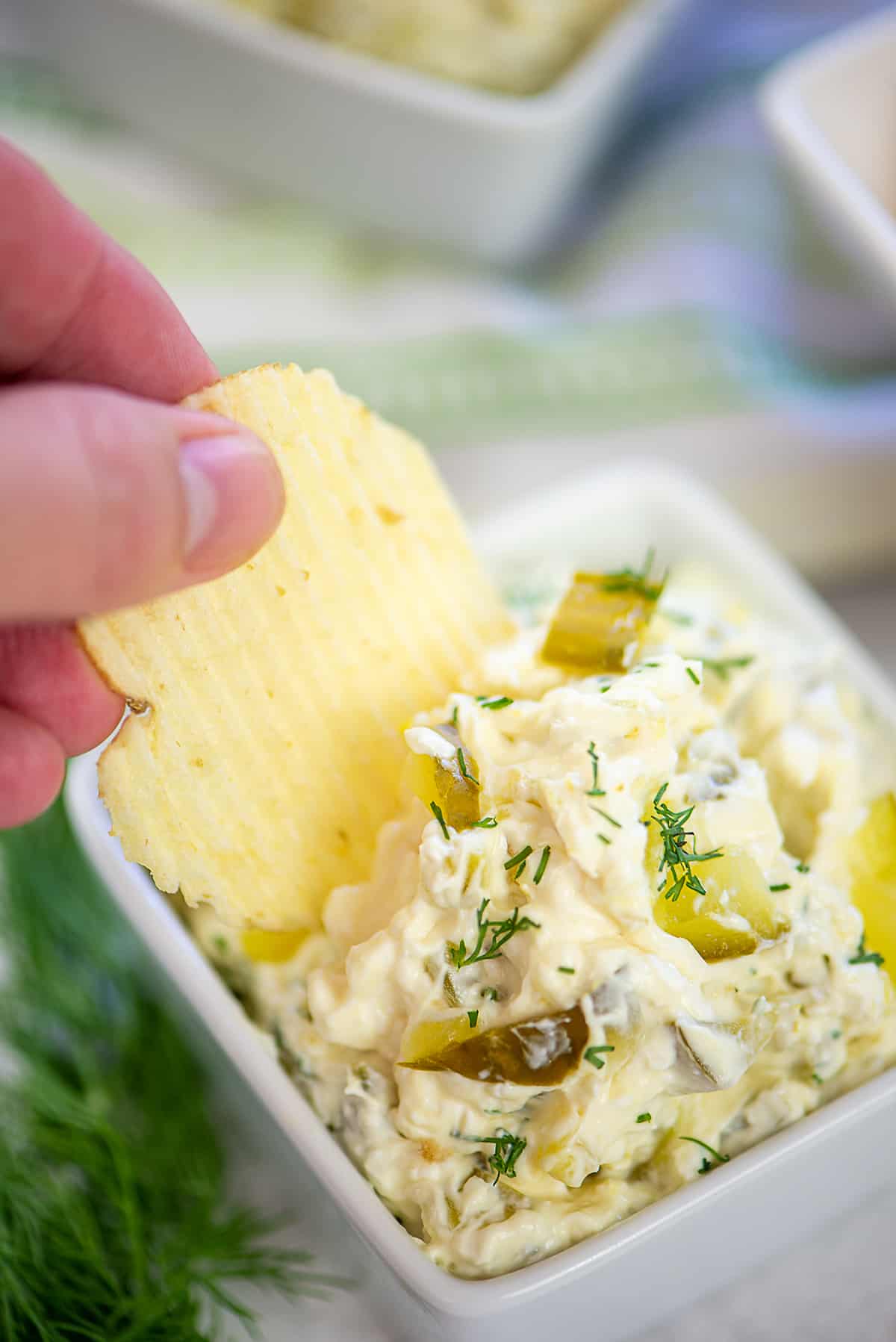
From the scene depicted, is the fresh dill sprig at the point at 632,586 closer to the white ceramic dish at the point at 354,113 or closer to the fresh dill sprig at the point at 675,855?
the fresh dill sprig at the point at 675,855

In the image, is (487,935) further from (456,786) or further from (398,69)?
(398,69)

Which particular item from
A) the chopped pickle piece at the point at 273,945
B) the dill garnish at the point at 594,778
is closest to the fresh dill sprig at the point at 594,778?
the dill garnish at the point at 594,778

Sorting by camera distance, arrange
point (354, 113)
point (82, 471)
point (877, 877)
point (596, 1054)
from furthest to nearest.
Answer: point (354, 113)
point (877, 877)
point (596, 1054)
point (82, 471)

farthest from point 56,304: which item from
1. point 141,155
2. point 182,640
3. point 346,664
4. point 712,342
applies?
point 141,155

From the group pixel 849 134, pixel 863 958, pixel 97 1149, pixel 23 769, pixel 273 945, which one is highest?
pixel 849 134

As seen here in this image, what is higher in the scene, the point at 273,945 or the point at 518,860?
the point at 518,860

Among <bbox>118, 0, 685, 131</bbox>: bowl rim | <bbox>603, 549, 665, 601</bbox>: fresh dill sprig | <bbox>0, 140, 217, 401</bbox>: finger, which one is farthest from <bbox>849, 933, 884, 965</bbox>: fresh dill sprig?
<bbox>118, 0, 685, 131</bbox>: bowl rim

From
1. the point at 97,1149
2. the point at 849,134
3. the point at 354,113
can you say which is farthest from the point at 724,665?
the point at 354,113
